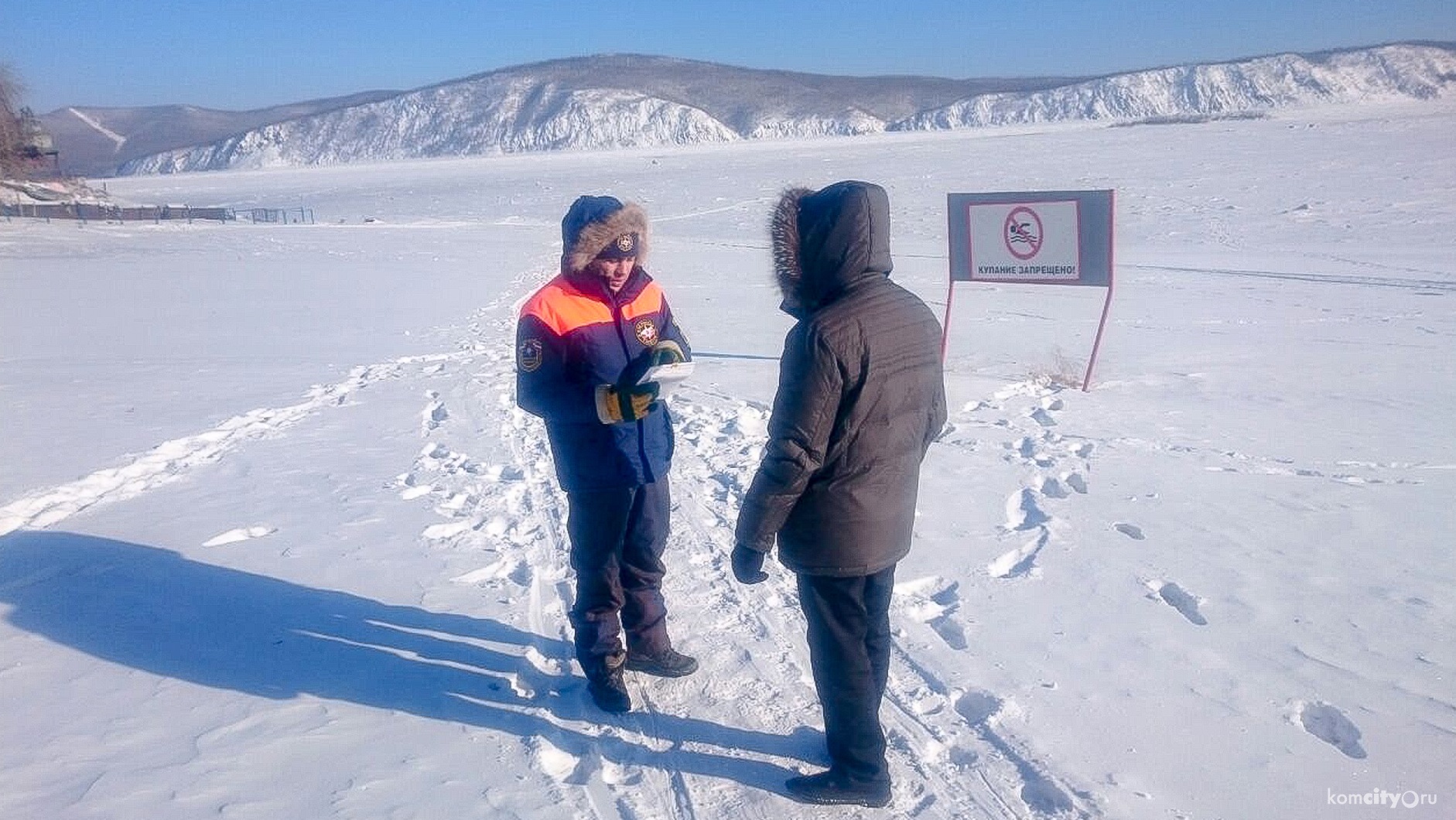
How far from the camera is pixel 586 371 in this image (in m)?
3.65

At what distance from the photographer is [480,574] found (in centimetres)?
501

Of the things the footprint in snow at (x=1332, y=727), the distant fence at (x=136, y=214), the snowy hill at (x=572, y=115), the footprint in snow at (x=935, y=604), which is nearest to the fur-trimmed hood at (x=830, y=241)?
the footprint in snow at (x=935, y=604)

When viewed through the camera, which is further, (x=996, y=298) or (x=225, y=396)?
(x=996, y=298)

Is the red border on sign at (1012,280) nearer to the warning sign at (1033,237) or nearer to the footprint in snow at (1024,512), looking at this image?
the warning sign at (1033,237)

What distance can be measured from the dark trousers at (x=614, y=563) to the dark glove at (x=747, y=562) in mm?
754

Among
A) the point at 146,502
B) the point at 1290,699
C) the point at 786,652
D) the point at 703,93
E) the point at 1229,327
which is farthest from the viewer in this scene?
the point at 703,93

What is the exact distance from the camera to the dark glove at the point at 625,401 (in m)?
3.54

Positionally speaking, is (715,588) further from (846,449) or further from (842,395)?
(842,395)

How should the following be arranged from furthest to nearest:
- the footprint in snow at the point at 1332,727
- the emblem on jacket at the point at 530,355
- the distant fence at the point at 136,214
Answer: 1. the distant fence at the point at 136,214
2. the emblem on jacket at the point at 530,355
3. the footprint in snow at the point at 1332,727

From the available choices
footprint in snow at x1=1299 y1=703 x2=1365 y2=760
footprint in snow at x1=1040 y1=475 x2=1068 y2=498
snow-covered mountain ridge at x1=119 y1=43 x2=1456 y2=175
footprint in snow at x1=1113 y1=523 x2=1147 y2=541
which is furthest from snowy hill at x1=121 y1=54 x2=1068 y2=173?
footprint in snow at x1=1299 y1=703 x2=1365 y2=760

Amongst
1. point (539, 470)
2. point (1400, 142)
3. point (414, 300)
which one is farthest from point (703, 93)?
point (539, 470)

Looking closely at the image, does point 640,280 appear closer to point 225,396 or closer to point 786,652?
point 786,652

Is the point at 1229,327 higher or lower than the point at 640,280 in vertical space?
lower

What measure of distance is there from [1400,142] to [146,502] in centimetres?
4525
